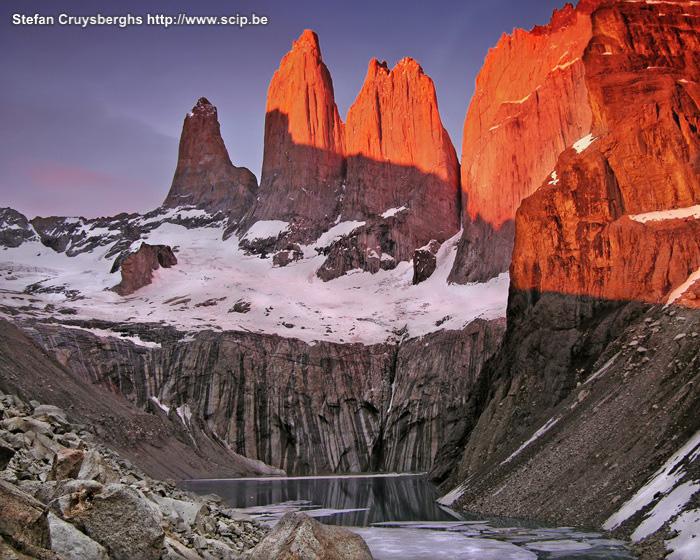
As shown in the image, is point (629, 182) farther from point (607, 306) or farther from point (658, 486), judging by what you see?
point (658, 486)

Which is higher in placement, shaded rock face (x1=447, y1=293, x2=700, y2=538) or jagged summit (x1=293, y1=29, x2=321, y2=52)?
jagged summit (x1=293, y1=29, x2=321, y2=52)

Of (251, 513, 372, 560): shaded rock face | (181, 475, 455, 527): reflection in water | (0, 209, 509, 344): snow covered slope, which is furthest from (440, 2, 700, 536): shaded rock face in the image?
(0, 209, 509, 344): snow covered slope

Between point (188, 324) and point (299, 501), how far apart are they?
65.2 meters

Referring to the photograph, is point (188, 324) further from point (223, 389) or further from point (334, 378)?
point (334, 378)

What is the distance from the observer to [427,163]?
525 feet

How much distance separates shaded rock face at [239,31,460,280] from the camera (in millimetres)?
150375

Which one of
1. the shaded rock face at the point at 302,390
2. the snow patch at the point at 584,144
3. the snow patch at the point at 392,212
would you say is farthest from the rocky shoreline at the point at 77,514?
the snow patch at the point at 392,212

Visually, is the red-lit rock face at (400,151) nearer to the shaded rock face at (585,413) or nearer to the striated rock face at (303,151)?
the striated rock face at (303,151)

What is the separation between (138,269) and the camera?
445 ft

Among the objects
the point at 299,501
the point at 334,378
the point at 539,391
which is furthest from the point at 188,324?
the point at 539,391

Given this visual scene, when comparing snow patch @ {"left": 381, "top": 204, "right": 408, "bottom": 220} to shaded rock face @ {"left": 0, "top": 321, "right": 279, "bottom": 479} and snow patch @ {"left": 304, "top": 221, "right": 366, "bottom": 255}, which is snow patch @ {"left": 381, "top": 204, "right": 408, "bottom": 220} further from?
shaded rock face @ {"left": 0, "top": 321, "right": 279, "bottom": 479}

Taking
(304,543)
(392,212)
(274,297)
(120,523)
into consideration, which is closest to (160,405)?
(274,297)

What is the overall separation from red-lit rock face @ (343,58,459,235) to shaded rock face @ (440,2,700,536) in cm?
9027

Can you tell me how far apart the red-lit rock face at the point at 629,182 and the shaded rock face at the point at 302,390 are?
40.1m
